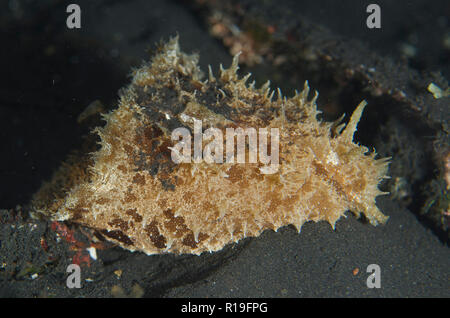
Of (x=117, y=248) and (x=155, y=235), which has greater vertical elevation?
(x=155, y=235)

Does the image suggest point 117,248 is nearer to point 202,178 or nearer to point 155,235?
point 155,235

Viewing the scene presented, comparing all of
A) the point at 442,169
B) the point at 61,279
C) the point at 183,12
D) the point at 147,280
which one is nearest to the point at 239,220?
the point at 147,280

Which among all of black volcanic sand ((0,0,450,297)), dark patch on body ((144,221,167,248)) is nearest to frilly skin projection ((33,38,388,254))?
dark patch on body ((144,221,167,248))

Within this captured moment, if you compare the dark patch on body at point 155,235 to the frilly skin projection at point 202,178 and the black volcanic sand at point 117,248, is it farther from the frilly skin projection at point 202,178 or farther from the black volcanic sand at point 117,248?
the black volcanic sand at point 117,248

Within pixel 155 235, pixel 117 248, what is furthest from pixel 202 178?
pixel 117 248

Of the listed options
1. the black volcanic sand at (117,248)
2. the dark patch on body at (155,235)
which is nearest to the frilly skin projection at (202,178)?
the dark patch on body at (155,235)
